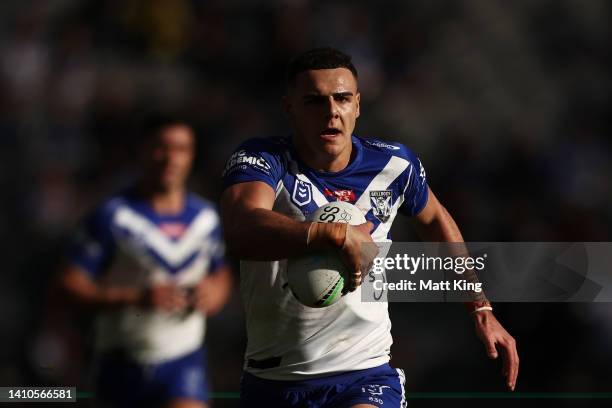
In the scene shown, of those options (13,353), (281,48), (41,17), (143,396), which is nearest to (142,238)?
(143,396)

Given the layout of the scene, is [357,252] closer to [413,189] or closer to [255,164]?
[255,164]

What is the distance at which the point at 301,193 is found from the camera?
543cm

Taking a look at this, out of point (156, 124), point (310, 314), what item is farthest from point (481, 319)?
point (156, 124)

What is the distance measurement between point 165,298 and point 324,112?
1.25m

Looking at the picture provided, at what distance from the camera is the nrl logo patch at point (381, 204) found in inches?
219

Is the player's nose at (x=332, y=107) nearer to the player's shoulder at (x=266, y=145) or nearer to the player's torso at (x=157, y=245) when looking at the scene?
the player's shoulder at (x=266, y=145)

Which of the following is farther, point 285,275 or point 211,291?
point 211,291

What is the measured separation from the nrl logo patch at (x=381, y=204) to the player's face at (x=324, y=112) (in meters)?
0.25

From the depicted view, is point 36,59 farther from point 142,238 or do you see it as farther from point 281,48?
point 142,238

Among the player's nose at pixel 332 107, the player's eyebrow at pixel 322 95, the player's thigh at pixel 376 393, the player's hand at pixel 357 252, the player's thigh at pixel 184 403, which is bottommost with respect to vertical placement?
the player's thigh at pixel 184 403

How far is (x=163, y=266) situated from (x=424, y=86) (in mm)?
6633

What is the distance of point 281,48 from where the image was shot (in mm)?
12008

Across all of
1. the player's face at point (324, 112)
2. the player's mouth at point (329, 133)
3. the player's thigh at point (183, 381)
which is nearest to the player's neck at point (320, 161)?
the player's face at point (324, 112)

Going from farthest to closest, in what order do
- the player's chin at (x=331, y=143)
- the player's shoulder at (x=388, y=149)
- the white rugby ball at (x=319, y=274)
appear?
1. the player's shoulder at (x=388, y=149)
2. the player's chin at (x=331, y=143)
3. the white rugby ball at (x=319, y=274)
